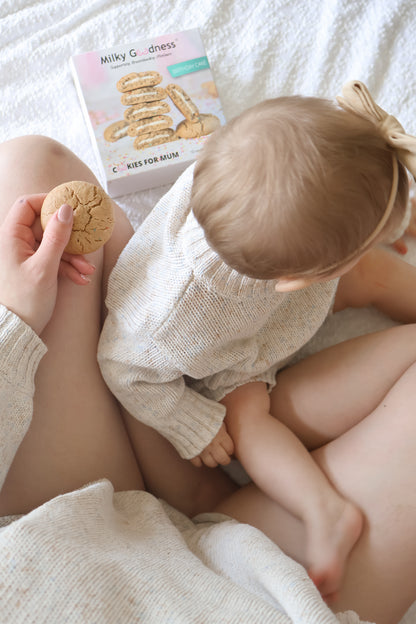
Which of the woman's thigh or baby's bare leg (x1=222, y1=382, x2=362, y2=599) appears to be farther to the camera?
the woman's thigh

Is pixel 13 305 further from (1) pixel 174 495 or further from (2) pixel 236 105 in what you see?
(2) pixel 236 105

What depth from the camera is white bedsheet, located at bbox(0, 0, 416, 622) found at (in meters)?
1.09

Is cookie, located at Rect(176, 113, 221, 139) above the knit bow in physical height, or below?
above

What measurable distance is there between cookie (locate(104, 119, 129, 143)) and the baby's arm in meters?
0.43

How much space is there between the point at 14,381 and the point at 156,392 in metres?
0.18

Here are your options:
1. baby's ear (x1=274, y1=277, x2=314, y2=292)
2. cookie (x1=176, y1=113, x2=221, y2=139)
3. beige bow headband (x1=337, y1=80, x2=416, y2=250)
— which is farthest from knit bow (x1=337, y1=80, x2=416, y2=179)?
cookie (x1=176, y1=113, x2=221, y2=139)

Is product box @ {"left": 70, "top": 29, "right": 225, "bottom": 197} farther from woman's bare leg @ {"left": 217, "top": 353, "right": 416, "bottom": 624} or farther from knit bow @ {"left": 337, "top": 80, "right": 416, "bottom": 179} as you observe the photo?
woman's bare leg @ {"left": 217, "top": 353, "right": 416, "bottom": 624}

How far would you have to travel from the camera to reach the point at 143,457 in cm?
85

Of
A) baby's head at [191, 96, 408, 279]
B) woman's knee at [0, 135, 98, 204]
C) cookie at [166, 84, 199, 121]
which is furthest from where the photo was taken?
cookie at [166, 84, 199, 121]

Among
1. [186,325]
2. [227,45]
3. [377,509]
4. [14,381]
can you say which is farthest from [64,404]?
[227,45]

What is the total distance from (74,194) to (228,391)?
335mm

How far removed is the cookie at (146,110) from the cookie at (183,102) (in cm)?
2

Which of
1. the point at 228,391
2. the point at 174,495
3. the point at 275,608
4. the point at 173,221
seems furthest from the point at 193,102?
the point at 275,608

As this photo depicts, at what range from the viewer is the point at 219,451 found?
2.73 feet
